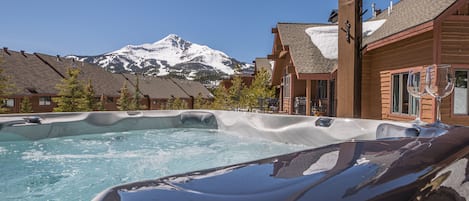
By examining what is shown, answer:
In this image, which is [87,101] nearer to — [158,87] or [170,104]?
[170,104]

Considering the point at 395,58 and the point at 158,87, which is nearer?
the point at 395,58

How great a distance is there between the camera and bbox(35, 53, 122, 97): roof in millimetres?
26122

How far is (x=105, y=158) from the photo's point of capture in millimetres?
3412

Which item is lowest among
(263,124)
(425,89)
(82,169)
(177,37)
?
(82,169)

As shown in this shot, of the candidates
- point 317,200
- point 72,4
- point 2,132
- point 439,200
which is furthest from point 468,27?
point 72,4

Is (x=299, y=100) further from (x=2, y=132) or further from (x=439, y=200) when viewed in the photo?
(x=439, y=200)

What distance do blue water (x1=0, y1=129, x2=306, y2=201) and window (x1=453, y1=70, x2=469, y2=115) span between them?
3560 mm

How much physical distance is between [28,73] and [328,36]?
77.4ft

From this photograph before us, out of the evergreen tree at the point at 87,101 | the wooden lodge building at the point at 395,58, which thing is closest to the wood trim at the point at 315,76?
the wooden lodge building at the point at 395,58

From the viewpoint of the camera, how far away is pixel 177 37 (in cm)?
19062

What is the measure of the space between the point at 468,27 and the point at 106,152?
650cm

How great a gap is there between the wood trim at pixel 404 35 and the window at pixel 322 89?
3402 millimetres

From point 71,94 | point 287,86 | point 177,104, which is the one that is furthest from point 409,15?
point 177,104

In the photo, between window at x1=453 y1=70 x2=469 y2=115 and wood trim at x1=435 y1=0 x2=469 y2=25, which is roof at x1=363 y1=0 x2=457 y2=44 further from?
window at x1=453 y1=70 x2=469 y2=115
